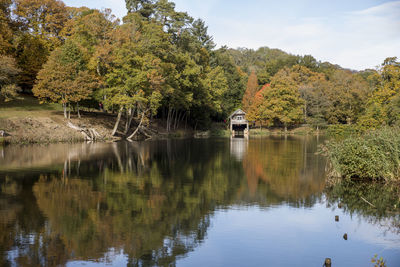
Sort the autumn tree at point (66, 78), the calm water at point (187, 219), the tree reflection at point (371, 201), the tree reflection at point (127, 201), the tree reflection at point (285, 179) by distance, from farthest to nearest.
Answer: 1. the autumn tree at point (66, 78)
2. the tree reflection at point (285, 179)
3. the tree reflection at point (371, 201)
4. the tree reflection at point (127, 201)
5. the calm water at point (187, 219)

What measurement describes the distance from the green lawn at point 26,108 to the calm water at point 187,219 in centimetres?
2206

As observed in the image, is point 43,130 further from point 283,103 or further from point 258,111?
point 283,103

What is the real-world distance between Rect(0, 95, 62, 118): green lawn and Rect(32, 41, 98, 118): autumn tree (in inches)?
91.4

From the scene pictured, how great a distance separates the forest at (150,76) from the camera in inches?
1596

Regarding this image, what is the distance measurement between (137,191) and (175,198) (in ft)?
6.23

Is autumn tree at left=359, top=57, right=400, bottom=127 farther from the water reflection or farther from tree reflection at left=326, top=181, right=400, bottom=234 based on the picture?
tree reflection at left=326, top=181, right=400, bottom=234

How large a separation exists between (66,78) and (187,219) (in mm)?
33599

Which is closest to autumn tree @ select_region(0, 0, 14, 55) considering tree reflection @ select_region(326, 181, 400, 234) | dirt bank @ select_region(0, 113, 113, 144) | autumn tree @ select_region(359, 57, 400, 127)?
dirt bank @ select_region(0, 113, 113, 144)

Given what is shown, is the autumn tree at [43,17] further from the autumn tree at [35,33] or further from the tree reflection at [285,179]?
the tree reflection at [285,179]

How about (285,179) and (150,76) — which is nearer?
(285,179)

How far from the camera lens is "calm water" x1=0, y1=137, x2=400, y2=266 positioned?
28.7ft

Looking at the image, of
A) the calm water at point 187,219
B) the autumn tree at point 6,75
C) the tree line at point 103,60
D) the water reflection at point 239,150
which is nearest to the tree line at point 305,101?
the tree line at point 103,60

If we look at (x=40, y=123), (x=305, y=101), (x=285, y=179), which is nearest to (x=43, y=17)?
(x=40, y=123)

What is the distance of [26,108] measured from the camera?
45031 millimetres
